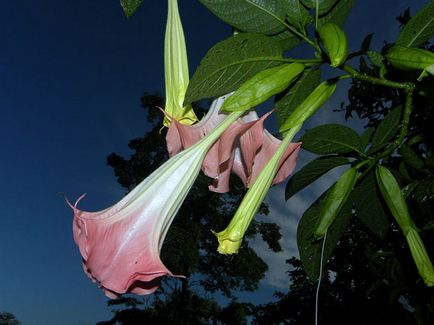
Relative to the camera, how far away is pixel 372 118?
8.59 feet

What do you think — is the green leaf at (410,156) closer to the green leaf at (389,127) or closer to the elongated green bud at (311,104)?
the green leaf at (389,127)

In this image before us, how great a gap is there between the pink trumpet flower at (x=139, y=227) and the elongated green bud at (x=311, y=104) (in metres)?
0.06

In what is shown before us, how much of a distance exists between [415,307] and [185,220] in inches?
330

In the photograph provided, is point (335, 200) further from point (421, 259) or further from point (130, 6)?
point (130, 6)

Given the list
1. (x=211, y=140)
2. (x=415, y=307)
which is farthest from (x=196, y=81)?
(x=415, y=307)

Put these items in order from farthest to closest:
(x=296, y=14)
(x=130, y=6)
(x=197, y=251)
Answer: (x=197, y=251), (x=296, y=14), (x=130, y=6)

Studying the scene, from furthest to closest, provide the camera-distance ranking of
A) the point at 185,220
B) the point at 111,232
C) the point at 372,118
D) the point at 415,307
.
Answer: the point at 185,220
the point at 372,118
the point at 415,307
the point at 111,232

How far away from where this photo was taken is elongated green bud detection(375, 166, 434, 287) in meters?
0.57

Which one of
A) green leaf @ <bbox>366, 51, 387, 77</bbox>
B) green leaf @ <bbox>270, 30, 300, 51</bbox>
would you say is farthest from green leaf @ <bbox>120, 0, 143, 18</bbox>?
green leaf @ <bbox>366, 51, 387, 77</bbox>

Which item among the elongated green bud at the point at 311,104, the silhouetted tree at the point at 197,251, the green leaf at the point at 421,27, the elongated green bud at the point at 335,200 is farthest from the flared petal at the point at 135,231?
the silhouetted tree at the point at 197,251

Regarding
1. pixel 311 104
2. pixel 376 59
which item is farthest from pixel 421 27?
pixel 311 104

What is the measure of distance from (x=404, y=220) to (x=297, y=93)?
22 cm

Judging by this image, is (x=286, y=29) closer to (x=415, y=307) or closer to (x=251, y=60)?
(x=251, y=60)

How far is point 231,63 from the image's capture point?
47 cm
